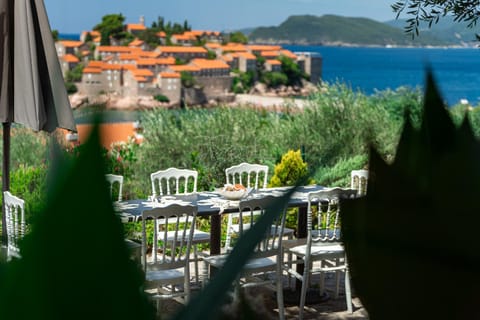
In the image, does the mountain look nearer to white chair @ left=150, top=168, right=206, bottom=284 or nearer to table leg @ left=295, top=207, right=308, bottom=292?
white chair @ left=150, top=168, right=206, bottom=284

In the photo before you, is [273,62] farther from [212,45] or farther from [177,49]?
[177,49]

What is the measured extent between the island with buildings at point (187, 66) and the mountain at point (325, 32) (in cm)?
1553

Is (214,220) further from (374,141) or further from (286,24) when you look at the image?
(286,24)

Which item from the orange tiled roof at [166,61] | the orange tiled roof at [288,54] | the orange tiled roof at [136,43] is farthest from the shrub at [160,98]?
the orange tiled roof at [288,54]

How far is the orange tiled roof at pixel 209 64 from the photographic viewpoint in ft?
120

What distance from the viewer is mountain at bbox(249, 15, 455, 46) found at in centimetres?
5694

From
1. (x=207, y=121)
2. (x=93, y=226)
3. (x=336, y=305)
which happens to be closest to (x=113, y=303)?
(x=93, y=226)

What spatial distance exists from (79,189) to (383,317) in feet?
0.24

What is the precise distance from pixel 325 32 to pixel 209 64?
27662 mm

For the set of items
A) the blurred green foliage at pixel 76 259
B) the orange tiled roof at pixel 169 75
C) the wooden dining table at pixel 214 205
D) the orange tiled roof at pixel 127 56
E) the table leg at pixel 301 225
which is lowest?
the orange tiled roof at pixel 169 75

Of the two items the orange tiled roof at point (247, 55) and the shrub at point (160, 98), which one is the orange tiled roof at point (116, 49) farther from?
A: the orange tiled roof at point (247, 55)

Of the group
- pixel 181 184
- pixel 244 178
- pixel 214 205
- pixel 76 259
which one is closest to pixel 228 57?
pixel 244 178

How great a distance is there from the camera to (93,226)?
0.11 meters

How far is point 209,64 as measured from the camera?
3744 cm
